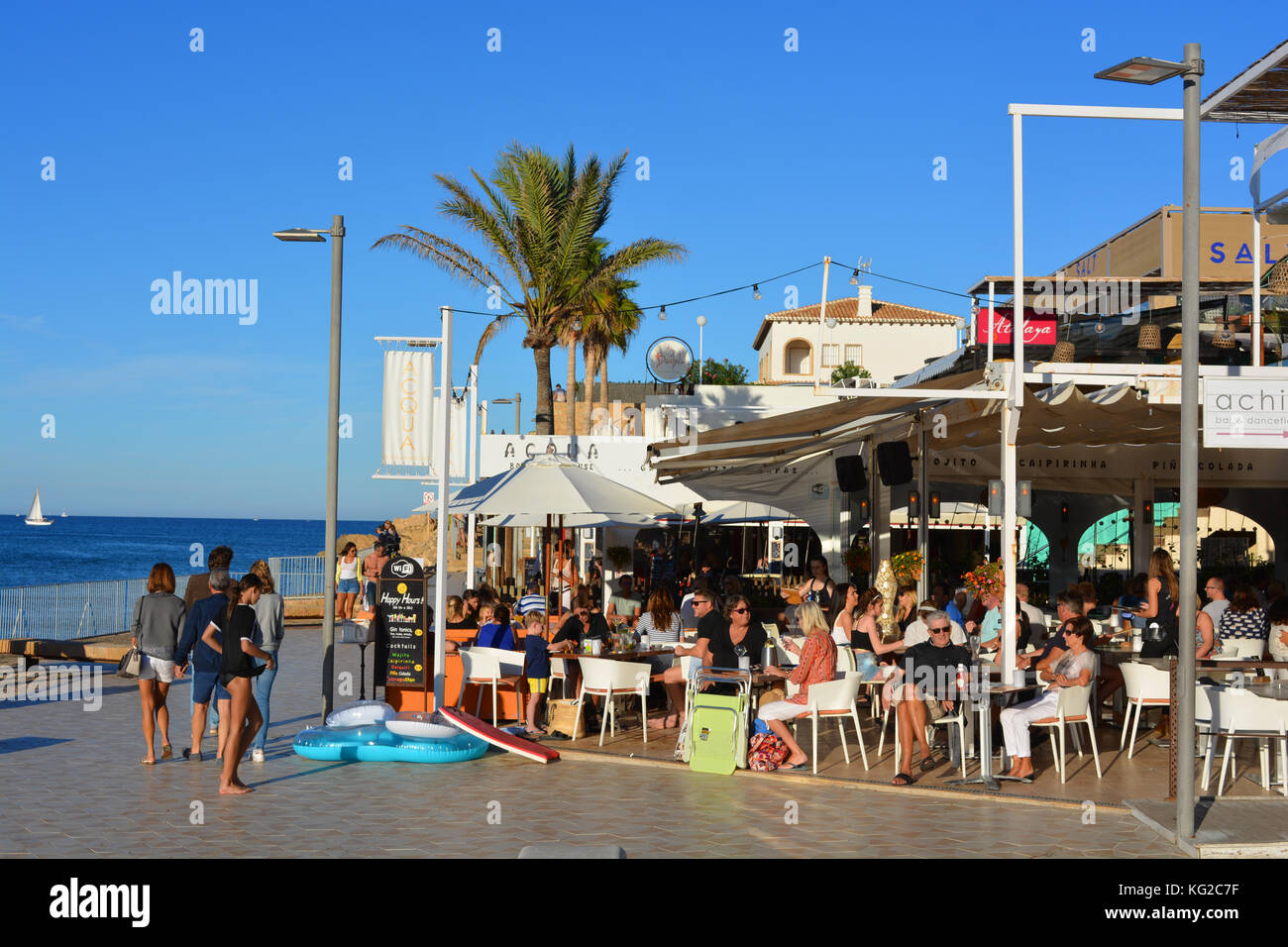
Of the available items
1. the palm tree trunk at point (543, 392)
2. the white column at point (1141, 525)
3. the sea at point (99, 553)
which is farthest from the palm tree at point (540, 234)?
the sea at point (99, 553)

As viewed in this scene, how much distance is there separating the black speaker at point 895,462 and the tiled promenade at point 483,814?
5.34 meters

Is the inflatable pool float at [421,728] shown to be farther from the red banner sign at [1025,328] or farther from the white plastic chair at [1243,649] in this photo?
the white plastic chair at [1243,649]

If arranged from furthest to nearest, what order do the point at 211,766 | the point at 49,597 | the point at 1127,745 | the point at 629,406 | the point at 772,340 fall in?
the point at 772,340 < the point at 629,406 < the point at 49,597 < the point at 1127,745 < the point at 211,766

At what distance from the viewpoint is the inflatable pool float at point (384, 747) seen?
9.97 m

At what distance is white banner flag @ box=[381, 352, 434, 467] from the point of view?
12.2m

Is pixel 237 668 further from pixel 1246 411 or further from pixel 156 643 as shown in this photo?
pixel 1246 411

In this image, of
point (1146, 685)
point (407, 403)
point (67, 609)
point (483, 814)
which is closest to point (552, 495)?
point (407, 403)

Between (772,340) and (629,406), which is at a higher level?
(772,340)

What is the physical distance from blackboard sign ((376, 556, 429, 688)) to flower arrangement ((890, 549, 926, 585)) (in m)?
5.30

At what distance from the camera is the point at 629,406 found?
33.8m

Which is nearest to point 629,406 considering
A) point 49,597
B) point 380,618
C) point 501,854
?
point 49,597

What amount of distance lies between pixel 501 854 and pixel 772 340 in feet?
171

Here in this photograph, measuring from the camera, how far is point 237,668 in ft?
28.2
